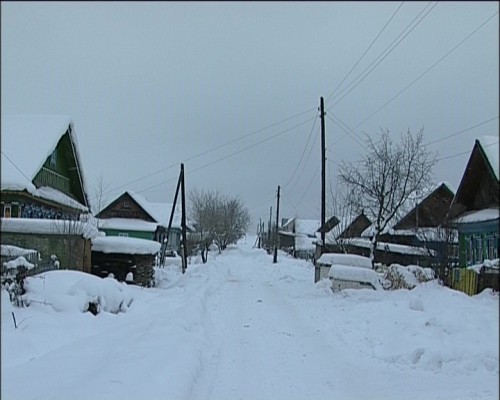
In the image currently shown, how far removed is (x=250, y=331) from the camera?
8.46 m

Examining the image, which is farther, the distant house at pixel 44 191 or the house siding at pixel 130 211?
the house siding at pixel 130 211

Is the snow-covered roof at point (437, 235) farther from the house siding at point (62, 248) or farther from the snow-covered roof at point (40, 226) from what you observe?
the house siding at point (62, 248)

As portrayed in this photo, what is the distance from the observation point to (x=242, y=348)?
7031 mm

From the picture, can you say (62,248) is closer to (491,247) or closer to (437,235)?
(437,235)

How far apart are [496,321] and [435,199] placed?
1.22 meters

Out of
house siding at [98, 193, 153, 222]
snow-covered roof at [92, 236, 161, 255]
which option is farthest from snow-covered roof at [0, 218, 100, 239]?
house siding at [98, 193, 153, 222]

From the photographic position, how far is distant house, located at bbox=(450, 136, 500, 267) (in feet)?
4.10

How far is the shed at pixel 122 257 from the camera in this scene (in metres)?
14.2

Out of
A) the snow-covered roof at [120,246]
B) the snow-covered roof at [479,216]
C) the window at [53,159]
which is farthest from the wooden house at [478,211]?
the snow-covered roof at [120,246]

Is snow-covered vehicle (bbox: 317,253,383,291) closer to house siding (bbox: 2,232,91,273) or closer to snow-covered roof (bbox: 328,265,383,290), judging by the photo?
snow-covered roof (bbox: 328,265,383,290)

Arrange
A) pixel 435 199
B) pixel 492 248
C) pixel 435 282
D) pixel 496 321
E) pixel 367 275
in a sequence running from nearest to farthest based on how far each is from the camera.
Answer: pixel 496 321 → pixel 492 248 → pixel 435 282 → pixel 435 199 → pixel 367 275

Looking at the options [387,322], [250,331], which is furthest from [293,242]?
[387,322]

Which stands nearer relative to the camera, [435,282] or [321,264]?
[435,282]

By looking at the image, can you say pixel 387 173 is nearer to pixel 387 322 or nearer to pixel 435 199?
pixel 435 199
